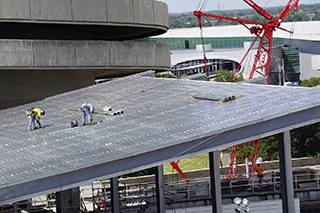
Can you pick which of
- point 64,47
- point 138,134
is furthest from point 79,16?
point 138,134

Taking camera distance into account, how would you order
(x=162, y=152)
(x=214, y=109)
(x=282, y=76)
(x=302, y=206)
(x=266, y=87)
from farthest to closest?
(x=282, y=76) → (x=302, y=206) → (x=266, y=87) → (x=214, y=109) → (x=162, y=152)

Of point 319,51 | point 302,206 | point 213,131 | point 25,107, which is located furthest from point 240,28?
point 213,131

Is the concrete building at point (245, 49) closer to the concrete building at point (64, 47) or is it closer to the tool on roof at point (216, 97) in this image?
the concrete building at point (64, 47)

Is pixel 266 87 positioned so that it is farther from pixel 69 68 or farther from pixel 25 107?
pixel 69 68

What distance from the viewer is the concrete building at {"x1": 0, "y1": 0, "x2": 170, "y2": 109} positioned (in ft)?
106

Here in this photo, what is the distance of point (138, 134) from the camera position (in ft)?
57.6

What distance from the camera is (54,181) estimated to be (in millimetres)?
14250

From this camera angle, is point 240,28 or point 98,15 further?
point 240,28

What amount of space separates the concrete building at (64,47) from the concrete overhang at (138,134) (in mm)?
9393

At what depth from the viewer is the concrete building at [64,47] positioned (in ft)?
106

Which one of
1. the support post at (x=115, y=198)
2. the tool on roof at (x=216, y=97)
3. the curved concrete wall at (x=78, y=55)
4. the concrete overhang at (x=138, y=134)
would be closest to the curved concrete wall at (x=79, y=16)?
the curved concrete wall at (x=78, y=55)

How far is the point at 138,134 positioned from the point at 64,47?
1729 cm

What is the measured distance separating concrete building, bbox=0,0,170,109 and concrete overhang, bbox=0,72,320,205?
939 centimetres

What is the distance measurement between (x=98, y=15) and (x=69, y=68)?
3357 mm
